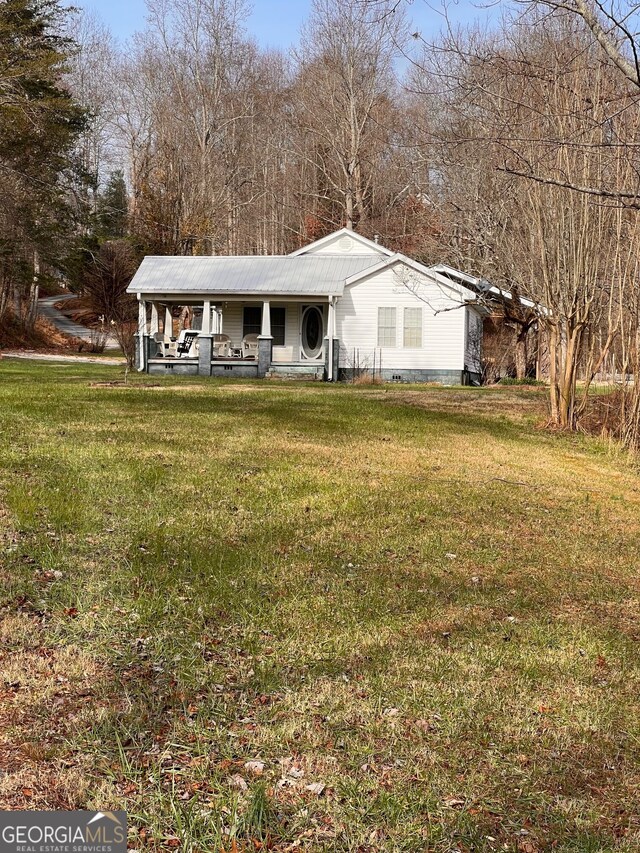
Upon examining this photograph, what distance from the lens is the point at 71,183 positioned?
4038 centimetres

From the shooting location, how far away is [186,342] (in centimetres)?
2564

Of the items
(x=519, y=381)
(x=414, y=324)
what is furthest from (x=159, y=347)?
(x=519, y=381)

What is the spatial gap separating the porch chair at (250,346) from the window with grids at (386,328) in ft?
12.8

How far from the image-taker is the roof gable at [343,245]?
2630cm

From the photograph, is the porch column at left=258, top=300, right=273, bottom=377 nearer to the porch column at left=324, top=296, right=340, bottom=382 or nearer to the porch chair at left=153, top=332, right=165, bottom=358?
the porch column at left=324, top=296, right=340, bottom=382

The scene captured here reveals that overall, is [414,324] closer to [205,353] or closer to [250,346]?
[250,346]

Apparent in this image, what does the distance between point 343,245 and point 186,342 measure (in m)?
6.17

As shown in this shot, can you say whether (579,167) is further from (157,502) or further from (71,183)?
(71,183)

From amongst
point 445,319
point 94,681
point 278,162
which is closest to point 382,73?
point 278,162

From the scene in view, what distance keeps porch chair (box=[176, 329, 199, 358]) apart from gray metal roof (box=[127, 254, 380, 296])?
5.52 ft


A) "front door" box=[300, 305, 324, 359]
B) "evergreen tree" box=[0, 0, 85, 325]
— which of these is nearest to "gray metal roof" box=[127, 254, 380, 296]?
"front door" box=[300, 305, 324, 359]

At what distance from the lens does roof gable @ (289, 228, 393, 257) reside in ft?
86.3

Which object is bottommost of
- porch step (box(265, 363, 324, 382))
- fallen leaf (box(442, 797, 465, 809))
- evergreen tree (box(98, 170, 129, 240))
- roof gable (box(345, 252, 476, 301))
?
fallen leaf (box(442, 797, 465, 809))

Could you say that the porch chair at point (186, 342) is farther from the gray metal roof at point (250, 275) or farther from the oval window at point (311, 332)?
the oval window at point (311, 332)
